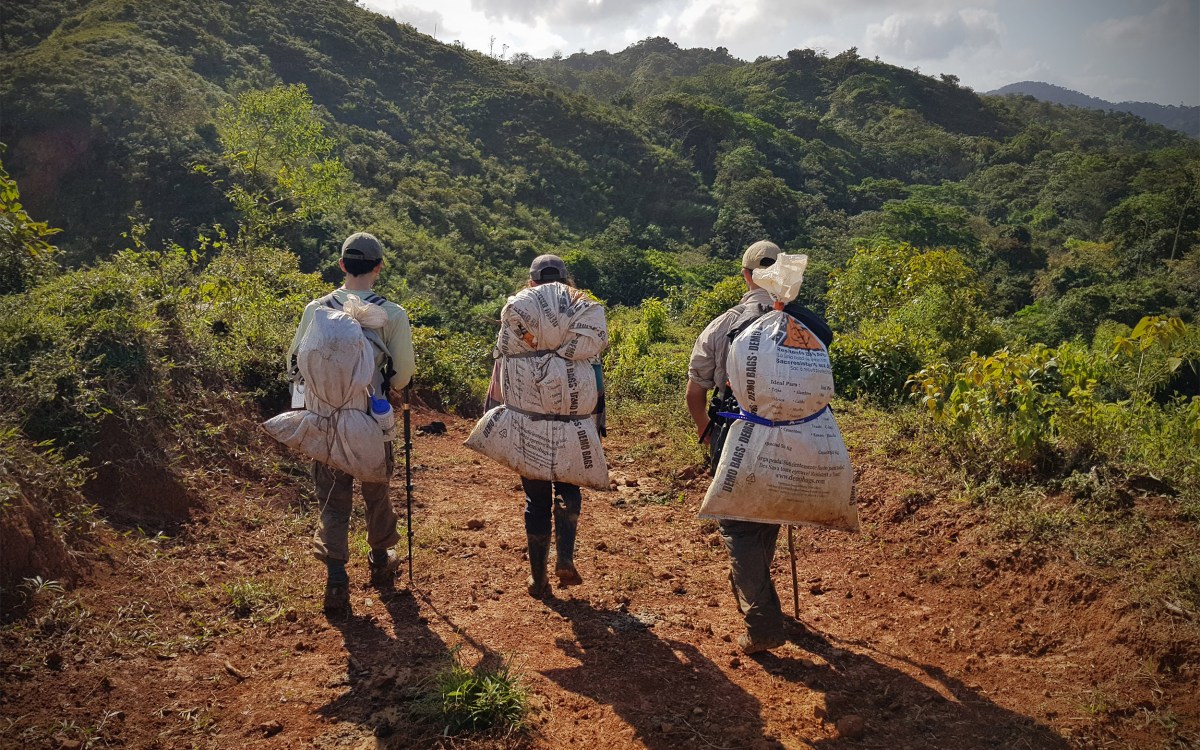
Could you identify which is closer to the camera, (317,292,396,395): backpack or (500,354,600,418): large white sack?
(317,292,396,395): backpack

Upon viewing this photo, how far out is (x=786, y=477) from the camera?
10.4ft

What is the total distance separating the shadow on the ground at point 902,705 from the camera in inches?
105

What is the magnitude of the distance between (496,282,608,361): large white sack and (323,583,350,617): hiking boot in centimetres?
132

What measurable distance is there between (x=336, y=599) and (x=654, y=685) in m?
1.52

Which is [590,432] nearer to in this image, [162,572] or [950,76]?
[162,572]

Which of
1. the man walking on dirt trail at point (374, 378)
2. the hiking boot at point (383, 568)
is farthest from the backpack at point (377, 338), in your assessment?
the hiking boot at point (383, 568)

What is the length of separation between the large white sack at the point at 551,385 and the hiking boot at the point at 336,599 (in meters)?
1.14

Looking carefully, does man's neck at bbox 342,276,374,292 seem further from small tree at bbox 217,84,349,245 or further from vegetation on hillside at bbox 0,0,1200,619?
small tree at bbox 217,84,349,245

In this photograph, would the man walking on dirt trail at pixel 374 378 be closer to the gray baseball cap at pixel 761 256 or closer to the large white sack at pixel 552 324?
the large white sack at pixel 552 324

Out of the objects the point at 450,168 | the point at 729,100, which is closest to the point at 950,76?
the point at 729,100

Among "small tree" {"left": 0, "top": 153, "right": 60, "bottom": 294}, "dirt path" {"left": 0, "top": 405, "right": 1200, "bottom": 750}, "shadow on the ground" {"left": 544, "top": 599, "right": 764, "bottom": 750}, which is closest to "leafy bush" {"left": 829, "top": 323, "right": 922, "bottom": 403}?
"dirt path" {"left": 0, "top": 405, "right": 1200, "bottom": 750}

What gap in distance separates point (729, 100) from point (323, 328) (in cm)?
5500

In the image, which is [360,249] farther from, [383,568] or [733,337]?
[733,337]

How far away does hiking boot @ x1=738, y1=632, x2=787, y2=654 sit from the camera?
127 inches
